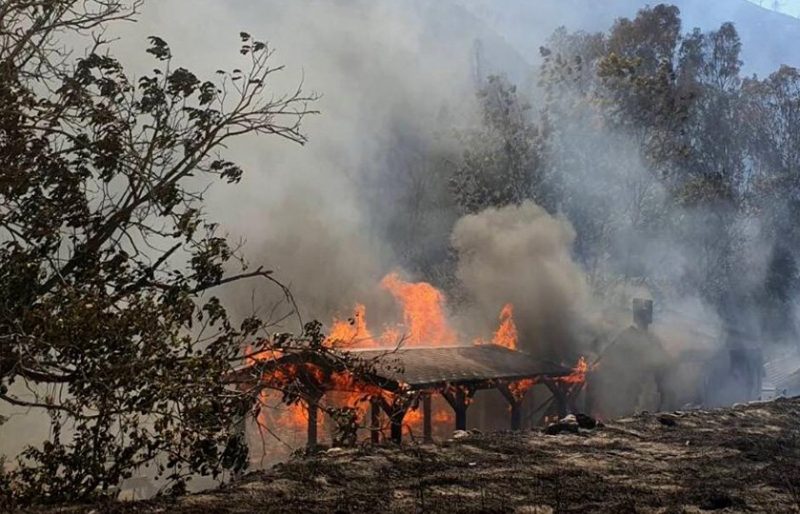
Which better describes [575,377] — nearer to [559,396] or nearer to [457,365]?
[559,396]

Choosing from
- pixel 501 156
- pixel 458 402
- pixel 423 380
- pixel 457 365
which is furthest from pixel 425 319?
pixel 423 380

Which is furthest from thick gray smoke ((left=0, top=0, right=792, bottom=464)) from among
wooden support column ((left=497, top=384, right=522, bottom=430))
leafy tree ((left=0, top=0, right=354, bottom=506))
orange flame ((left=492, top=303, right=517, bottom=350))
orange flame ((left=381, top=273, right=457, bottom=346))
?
leafy tree ((left=0, top=0, right=354, bottom=506))

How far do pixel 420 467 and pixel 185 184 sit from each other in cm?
2725

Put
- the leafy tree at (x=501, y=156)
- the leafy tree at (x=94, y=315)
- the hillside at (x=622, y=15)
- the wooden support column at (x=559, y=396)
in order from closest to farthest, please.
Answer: the leafy tree at (x=94, y=315), the wooden support column at (x=559, y=396), the leafy tree at (x=501, y=156), the hillside at (x=622, y=15)

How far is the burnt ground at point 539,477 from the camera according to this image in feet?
25.5

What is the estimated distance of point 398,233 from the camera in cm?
5328

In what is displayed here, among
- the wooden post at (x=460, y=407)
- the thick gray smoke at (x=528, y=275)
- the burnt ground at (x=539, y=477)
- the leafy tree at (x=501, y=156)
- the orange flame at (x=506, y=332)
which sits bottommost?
the burnt ground at (x=539, y=477)

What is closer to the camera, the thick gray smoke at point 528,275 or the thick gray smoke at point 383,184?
the thick gray smoke at point 528,275

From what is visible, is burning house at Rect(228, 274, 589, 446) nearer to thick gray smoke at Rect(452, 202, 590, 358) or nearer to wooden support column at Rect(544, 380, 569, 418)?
wooden support column at Rect(544, 380, 569, 418)

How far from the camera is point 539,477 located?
926 cm

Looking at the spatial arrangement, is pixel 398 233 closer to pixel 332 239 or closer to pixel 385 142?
pixel 385 142

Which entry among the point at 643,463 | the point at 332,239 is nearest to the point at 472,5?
the point at 332,239

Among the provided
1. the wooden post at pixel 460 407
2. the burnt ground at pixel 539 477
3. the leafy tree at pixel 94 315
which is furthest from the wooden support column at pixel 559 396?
the leafy tree at pixel 94 315

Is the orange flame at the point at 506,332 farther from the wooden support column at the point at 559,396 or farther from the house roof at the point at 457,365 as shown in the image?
the wooden support column at the point at 559,396
